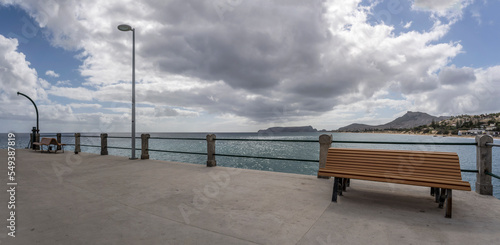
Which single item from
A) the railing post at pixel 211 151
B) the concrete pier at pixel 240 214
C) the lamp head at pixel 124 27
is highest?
the lamp head at pixel 124 27

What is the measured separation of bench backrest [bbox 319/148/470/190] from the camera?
375 centimetres

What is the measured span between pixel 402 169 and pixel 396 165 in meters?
0.11

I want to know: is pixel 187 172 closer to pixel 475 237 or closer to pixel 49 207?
pixel 49 207

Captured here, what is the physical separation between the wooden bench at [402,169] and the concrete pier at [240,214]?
0.44 m

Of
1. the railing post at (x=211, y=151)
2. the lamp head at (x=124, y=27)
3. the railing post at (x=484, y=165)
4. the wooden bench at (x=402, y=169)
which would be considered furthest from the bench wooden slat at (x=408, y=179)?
the lamp head at (x=124, y=27)

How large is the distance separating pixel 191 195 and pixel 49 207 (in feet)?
7.51

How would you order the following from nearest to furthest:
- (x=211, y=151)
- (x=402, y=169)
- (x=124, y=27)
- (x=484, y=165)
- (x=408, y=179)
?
(x=408, y=179) < (x=402, y=169) < (x=484, y=165) < (x=211, y=151) < (x=124, y=27)

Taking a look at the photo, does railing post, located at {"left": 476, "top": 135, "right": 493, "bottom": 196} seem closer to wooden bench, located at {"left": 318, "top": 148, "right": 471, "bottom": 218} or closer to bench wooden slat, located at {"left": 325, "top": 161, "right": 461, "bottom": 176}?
wooden bench, located at {"left": 318, "top": 148, "right": 471, "bottom": 218}

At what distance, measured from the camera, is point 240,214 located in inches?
140

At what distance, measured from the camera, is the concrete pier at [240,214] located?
2.86 m

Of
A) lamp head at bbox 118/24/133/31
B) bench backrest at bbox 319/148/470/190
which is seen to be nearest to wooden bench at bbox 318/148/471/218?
bench backrest at bbox 319/148/470/190

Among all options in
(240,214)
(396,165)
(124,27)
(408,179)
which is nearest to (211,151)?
(240,214)

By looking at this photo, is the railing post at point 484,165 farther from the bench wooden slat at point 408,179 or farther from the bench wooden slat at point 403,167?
the bench wooden slat at point 408,179

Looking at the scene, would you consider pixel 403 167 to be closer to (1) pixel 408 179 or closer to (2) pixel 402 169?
(2) pixel 402 169
